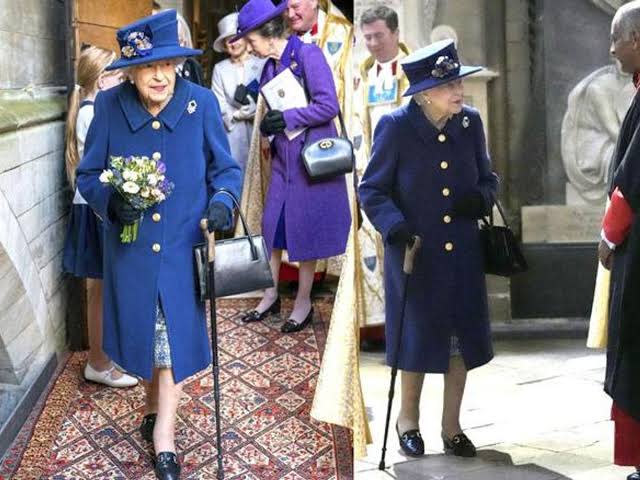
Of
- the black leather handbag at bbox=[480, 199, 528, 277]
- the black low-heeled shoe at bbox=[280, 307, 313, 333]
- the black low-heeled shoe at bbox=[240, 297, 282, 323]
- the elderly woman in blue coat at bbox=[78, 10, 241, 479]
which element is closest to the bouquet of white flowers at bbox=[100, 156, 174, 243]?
the elderly woman in blue coat at bbox=[78, 10, 241, 479]

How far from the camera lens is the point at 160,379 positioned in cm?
538

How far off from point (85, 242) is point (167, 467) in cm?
160

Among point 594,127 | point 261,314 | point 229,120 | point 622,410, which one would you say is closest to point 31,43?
point 229,120

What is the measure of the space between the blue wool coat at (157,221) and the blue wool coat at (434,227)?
72cm

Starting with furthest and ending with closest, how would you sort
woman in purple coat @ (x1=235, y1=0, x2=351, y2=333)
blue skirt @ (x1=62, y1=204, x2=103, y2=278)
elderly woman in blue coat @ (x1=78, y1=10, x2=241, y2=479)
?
woman in purple coat @ (x1=235, y1=0, x2=351, y2=333)
blue skirt @ (x1=62, y1=204, x2=103, y2=278)
elderly woman in blue coat @ (x1=78, y1=10, x2=241, y2=479)

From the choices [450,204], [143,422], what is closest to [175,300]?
[143,422]

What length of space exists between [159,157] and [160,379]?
34.4 inches

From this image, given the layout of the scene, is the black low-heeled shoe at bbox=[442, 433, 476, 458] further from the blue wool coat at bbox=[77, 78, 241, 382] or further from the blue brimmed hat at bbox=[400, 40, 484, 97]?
the blue brimmed hat at bbox=[400, 40, 484, 97]

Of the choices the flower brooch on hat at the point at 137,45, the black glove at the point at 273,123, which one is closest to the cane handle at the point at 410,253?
the flower brooch on hat at the point at 137,45

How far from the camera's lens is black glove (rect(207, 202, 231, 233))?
5121 millimetres

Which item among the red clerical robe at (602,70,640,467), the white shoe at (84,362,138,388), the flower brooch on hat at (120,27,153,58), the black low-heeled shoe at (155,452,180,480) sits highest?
the flower brooch on hat at (120,27,153,58)

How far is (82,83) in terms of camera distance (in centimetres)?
657

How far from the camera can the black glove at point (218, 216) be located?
512 cm

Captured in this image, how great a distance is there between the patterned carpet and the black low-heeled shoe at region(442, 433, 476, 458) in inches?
17.0
